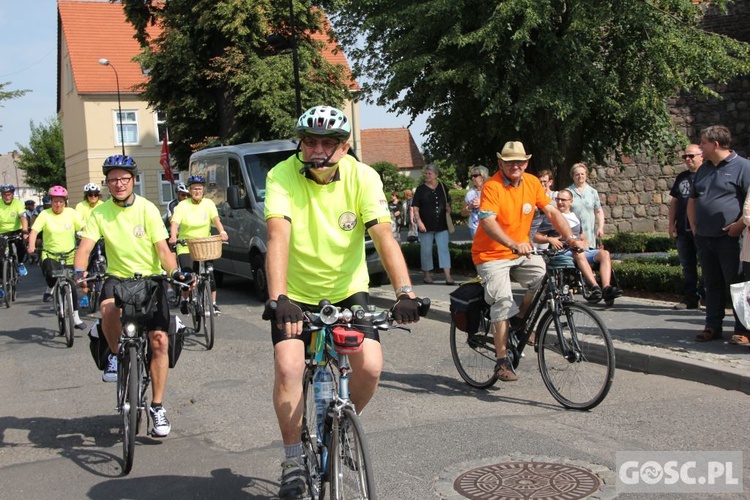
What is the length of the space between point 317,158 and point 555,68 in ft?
34.0

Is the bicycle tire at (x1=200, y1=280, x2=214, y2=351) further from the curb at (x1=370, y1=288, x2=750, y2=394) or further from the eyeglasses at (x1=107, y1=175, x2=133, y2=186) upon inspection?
the curb at (x1=370, y1=288, x2=750, y2=394)

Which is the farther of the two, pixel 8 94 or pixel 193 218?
pixel 8 94

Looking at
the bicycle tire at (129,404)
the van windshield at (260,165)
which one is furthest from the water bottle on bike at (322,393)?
the van windshield at (260,165)

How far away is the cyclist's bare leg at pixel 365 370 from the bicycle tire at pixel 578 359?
2.52m

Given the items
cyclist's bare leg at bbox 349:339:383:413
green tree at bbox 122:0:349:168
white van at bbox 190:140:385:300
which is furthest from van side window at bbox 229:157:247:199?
green tree at bbox 122:0:349:168

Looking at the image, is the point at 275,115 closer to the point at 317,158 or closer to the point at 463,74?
the point at 463,74

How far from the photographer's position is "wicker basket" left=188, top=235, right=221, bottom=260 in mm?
10484

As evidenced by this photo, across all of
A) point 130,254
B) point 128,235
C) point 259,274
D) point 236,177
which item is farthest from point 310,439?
point 236,177

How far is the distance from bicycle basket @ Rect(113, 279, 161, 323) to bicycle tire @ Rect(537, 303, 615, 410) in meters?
2.92

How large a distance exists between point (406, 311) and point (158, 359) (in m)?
2.79

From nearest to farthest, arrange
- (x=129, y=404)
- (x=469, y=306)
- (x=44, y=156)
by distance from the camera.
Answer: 1. (x=129, y=404)
2. (x=469, y=306)
3. (x=44, y=156)

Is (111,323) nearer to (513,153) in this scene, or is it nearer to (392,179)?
(513,153)

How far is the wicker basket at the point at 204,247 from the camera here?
10484 millimetres

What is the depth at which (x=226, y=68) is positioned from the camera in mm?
Answer: 29562
